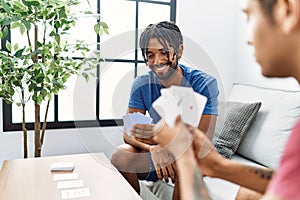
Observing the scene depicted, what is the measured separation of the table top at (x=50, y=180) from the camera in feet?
3.73

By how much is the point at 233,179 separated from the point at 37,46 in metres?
1.57

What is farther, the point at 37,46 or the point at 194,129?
the point at 37,46

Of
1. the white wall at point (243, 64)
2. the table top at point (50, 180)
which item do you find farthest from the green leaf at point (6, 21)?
the white wall at point (243, 64)

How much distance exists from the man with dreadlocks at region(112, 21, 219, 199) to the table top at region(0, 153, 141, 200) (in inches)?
5.1

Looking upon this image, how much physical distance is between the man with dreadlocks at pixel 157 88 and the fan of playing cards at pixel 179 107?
110mm

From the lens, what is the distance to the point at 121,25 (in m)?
2.21

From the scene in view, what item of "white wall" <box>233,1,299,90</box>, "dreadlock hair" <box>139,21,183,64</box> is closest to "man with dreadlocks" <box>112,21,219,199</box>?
"dreadlock hair" <box>139,21,183,64</box>

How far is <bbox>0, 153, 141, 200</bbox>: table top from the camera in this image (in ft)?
3.73

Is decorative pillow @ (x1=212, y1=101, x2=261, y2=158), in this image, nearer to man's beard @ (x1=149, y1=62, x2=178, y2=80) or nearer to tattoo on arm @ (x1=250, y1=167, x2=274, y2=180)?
man's beard @ (x1=149, y1=62, x2=178, y2=80)

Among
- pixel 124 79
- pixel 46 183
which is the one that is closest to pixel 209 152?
pixel 124 79

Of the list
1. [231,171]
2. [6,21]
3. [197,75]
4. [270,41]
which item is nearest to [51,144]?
[6,21]

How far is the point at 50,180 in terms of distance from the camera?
4.22 ft

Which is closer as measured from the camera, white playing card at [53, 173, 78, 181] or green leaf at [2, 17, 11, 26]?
white playing card at [53, 173, 78, 181]

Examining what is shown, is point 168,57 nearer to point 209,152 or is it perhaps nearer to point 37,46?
point 209,152
